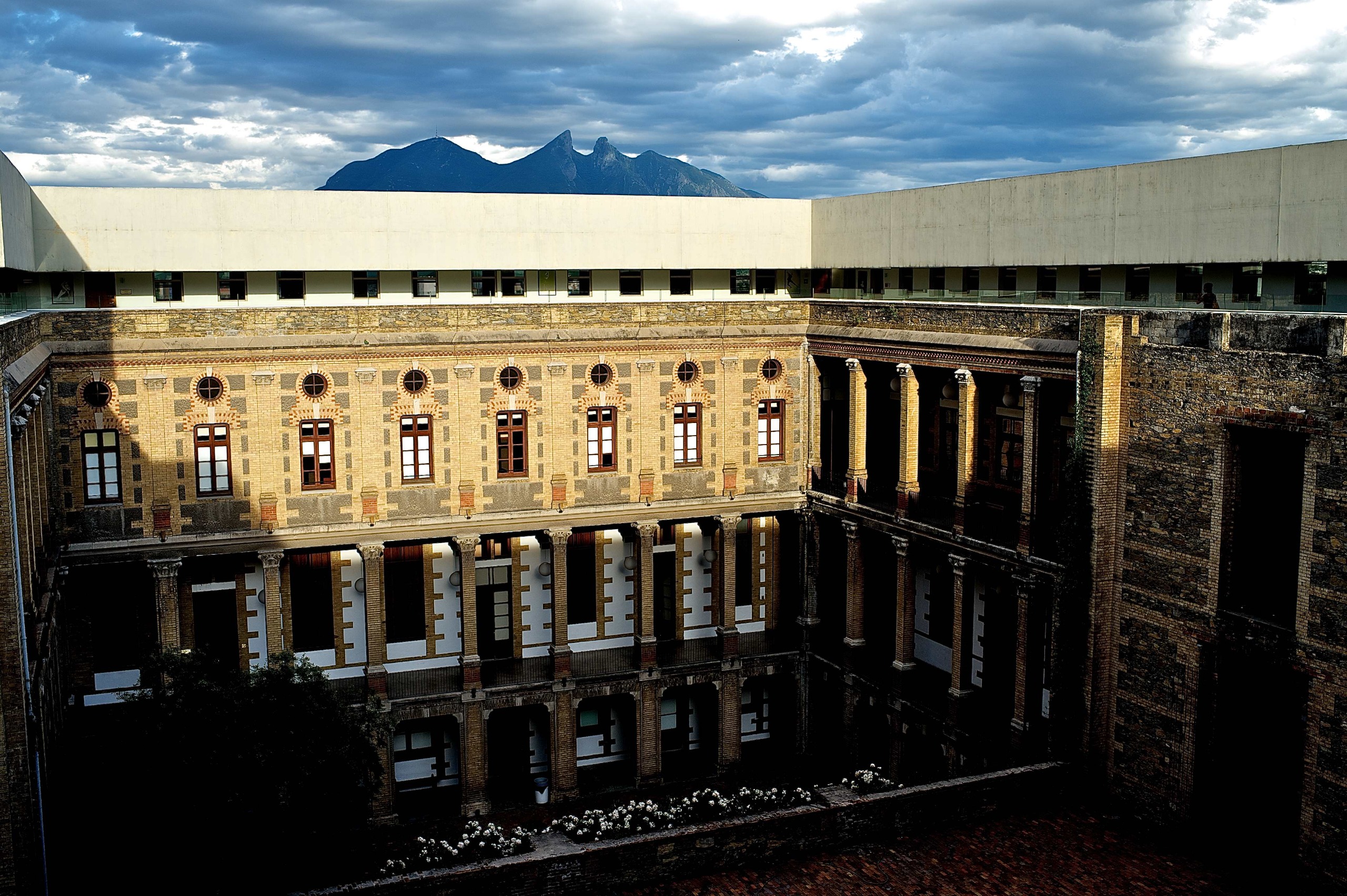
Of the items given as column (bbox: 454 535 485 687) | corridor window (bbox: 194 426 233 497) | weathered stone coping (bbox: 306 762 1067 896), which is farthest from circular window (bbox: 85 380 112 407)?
weathered stone coping (bbox: 306 762 1067 896)

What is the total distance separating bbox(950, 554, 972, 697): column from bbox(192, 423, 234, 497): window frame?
19.2 meters

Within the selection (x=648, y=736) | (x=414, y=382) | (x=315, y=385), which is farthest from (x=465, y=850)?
(x=315, y=385)

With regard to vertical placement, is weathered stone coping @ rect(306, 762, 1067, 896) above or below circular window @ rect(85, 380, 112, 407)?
below

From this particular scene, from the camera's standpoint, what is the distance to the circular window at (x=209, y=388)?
32250 mm

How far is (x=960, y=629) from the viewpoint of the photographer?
32188mm

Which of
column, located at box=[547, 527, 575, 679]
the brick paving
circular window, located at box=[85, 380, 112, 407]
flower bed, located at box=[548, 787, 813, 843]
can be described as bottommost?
flower bed, located at box=[548, 787, 813, 843]

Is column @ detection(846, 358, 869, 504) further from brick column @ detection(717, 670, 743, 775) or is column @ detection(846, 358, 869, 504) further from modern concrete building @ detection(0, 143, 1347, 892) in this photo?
brick column @ detection(717, 670, 743, 775)

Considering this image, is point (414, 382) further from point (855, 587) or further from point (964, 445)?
point (964, 445)

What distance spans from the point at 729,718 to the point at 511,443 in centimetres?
1100

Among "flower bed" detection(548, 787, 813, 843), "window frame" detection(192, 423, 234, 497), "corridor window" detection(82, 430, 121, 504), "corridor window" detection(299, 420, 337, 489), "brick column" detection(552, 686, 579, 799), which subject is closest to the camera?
"flower bed" detection(548, 787, 813, 843)

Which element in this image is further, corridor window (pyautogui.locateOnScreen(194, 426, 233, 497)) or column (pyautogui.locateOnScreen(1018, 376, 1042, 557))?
corridor window (pyautogui.locateOnScreen(194, 426, 233, 497))

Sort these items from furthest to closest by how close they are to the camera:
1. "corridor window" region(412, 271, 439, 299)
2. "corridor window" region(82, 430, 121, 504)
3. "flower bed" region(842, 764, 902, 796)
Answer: "corridor window" region(412, 271, 439, 299) → "corridor window" region(82, 430, 121, 504) → "flower bed" region(842, 764, 902, 796)

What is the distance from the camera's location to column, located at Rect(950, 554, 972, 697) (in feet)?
105

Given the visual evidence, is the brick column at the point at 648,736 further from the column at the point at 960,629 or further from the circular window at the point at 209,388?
the circular window at the point at 209,388
